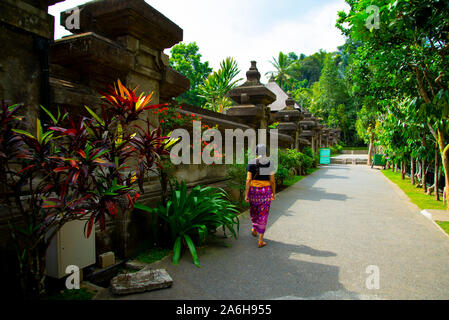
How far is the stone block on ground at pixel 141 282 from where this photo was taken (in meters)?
2.81

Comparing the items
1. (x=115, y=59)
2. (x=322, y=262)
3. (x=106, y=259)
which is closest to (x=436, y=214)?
(x=322, y=262)

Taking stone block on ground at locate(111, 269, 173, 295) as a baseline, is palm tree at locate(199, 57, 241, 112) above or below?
above

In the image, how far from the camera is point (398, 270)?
11.6 feet

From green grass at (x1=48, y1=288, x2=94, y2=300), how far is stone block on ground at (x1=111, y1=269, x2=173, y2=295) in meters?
0.23

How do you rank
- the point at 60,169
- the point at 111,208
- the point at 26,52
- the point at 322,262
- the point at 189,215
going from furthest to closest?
the point at 189,215, the point at 322,262, the point at 26,52, the point at 111,208, the point at 60,169

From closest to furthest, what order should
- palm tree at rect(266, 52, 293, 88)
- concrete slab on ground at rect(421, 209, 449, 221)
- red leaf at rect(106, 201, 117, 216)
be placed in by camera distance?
red leaf at rect(106, 201, 117, 216) → concrete slab on ground at rect(421, 209, 449, 221) → palm tree at rect(266, 52, 293, 88)

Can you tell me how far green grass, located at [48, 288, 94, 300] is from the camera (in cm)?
267

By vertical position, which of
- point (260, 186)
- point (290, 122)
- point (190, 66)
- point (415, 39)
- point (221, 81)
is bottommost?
point (260, 186)

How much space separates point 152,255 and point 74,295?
1.16 m

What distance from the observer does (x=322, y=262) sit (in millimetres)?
3734

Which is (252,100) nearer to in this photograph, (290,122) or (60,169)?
(290,122)

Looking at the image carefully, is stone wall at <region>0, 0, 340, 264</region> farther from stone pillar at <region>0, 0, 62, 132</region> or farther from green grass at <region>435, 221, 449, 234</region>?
green grass at <region>435, 221, 449, 234</region>

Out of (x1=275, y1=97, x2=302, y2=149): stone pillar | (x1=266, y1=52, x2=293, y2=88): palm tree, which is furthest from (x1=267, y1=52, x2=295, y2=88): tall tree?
(x1=275, y1=97, x2=302, y2=149): stone pillar

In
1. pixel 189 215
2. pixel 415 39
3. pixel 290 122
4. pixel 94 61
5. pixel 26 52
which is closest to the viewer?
pixel 26 52
